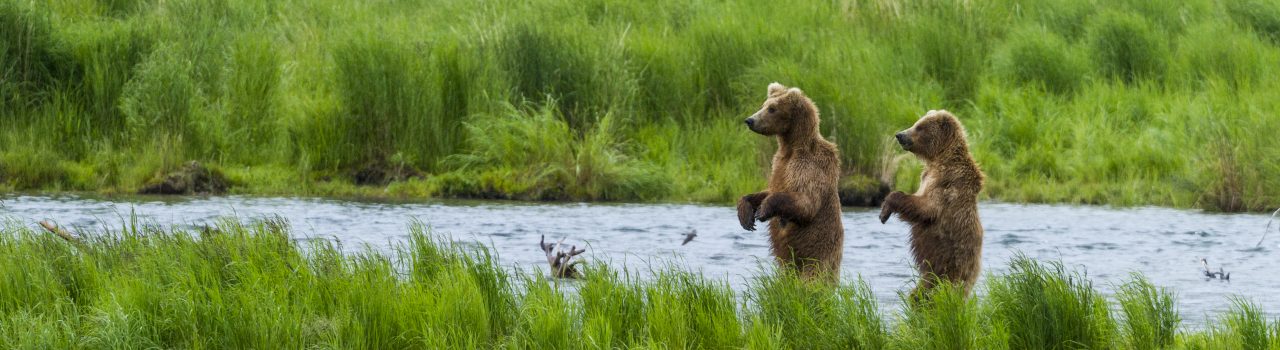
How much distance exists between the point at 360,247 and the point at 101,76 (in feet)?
29.0

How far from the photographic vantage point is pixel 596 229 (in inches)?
569

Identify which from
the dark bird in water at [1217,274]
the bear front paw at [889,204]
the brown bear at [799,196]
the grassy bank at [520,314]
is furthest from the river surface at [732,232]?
the grassy bank at [520,314]

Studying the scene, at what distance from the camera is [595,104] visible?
19.4m

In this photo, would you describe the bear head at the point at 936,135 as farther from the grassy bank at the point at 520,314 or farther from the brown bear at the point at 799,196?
the grassy bank at the point at 520,314

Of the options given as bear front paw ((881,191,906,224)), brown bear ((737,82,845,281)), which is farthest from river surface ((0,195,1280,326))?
bear front paw ((881,191,906,224))

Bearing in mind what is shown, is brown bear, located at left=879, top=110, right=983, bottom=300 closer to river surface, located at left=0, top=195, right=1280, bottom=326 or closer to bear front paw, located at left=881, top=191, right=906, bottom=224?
bear front paw, located at left=881, top=191, right=906, bottom=224

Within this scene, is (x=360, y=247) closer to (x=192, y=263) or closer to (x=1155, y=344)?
(x=192, y=263)

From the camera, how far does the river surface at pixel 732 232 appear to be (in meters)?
11.3

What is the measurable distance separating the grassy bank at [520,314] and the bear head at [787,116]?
0.87 meters

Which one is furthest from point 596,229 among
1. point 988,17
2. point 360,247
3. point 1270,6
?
point 1270,6

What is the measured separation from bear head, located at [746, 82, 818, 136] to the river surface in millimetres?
1635

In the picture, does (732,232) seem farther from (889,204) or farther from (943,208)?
(889,204)

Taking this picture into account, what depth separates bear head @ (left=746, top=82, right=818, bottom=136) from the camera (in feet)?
26.7

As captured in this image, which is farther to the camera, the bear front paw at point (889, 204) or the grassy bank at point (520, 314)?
the bear front paw at point (889, 204)
